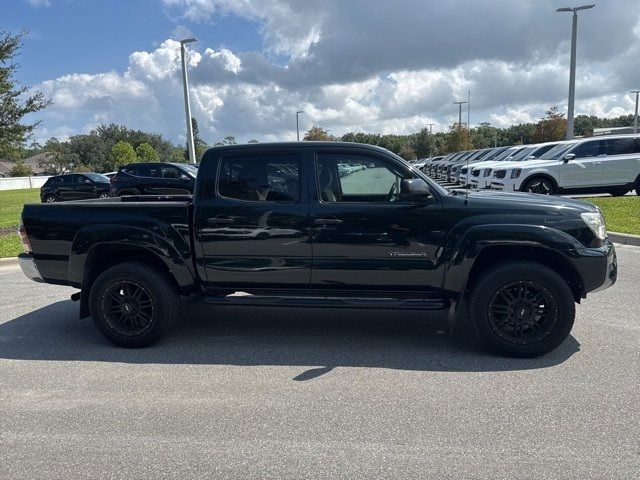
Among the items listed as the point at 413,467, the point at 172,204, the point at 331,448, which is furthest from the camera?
the point at 172,204

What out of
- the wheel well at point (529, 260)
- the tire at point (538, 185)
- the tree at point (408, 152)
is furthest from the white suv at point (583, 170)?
the tree at point (408, 152)

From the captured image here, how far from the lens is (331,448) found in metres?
3.00

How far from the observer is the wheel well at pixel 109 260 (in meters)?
4.70

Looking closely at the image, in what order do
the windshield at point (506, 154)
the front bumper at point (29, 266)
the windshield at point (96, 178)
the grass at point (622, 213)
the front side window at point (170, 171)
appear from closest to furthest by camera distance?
the front bumper at point (29, 266) < the grass at point (622, 213) < the front side window at point (170, 171) < the windshield at point (506, 154) < the windshield at point (96, 178)

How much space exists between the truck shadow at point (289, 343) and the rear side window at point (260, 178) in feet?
4.63

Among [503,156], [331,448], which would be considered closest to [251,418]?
[331,448]

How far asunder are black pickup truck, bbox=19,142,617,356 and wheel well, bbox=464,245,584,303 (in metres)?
0.01

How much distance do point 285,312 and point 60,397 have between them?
2.56m

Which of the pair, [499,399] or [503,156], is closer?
[499,399]

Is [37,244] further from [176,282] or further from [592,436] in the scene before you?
[592,436]

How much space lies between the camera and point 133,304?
15.4 feet

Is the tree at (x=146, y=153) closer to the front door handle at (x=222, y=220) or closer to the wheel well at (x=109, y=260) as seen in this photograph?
the wheel well at (x=109, y=260)

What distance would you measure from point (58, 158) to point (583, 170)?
9795cm

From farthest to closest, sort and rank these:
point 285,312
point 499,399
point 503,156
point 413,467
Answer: point 503,156 < point 285,312 < point 499,399 < point 413,467
